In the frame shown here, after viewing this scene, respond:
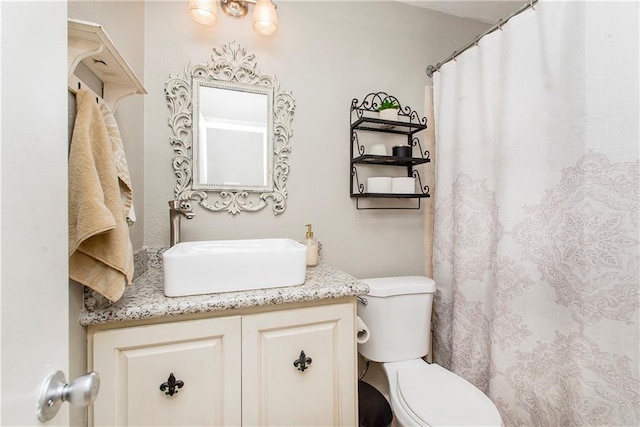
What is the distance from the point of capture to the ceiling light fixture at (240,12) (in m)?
1.20

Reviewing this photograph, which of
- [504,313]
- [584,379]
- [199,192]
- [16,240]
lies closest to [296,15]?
[199,192]

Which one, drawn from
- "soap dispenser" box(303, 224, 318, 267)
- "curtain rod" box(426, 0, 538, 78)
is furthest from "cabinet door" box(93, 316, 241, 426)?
"curtain rod" box(426, 0, 538, 78)

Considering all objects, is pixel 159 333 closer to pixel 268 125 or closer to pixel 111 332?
pixel 111 332

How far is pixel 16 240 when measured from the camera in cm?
35

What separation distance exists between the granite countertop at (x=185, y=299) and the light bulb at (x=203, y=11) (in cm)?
111

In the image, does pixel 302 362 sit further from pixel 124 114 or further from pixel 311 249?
pixel 124 114

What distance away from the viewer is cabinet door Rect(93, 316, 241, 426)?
0.78m

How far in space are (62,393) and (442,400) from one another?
3.76 ft

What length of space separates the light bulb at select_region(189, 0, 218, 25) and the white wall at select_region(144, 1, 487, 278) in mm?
84

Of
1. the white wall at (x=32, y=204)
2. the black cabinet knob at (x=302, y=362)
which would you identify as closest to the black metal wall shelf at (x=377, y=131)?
the black cabinet knob at (x=302, y=362)

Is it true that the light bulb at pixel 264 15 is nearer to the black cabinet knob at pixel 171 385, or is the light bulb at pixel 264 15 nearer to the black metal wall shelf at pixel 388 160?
the black metal wall shelf at pixel 388 160

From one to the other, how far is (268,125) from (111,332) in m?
1.03

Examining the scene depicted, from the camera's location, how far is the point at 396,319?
1342mm

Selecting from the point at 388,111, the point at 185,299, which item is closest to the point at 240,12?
the point at 388,111
